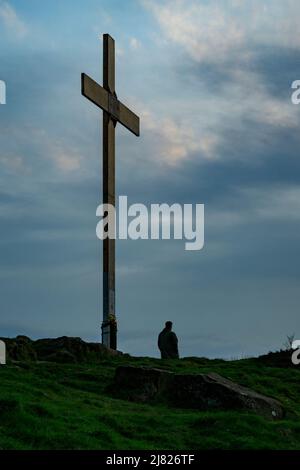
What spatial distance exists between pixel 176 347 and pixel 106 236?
4.85m

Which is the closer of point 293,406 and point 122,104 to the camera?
point 293,406

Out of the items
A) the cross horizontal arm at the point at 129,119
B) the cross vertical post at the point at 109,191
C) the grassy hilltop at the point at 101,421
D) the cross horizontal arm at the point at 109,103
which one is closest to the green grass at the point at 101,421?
the grassy hilltop at the point at 101,421

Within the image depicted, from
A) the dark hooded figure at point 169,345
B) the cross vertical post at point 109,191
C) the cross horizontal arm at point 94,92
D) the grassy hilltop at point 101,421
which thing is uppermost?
the cross horizontal arm at point 94,92

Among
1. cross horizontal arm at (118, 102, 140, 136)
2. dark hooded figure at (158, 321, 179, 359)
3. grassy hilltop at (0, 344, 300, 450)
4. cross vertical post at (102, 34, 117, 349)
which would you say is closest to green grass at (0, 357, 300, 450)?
grassy hilltop at (0, 344, 300, 450)

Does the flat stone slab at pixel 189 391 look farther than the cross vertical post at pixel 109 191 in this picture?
No

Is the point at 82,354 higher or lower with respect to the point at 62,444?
higher

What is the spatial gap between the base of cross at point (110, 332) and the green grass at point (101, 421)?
22.7ft

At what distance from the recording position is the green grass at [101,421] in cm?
1728

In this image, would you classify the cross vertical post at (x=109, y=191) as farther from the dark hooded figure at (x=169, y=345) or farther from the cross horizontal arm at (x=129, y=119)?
the dark hooded figure at (x=169, y=345)

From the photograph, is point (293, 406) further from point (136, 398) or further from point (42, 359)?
point (42, 359)

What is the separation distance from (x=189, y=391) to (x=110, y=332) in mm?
10295

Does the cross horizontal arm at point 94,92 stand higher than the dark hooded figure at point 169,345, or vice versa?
the cross horizontal arm at point 94,92

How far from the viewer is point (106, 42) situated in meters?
35.1
